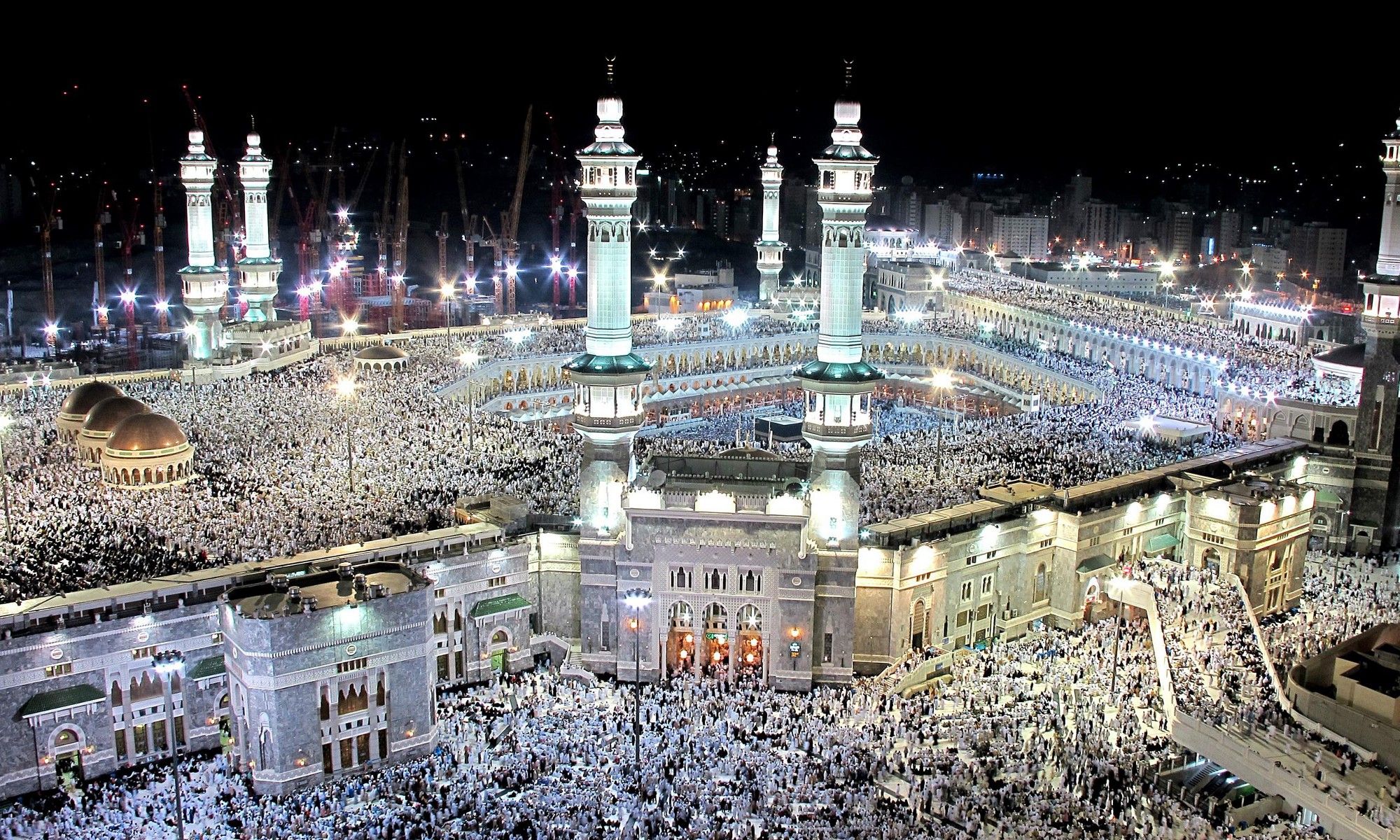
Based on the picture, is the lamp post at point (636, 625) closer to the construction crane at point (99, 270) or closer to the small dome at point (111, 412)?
the small dome at point (111, 412)

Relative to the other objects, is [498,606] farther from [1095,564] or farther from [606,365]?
[1095,564]

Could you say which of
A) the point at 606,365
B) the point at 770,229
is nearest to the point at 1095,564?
the point at 606,365

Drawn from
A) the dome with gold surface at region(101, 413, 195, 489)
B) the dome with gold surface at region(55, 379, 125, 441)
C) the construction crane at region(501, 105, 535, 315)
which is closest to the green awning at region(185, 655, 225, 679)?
the dome with gold surface at region(101, 413, 195, 489)

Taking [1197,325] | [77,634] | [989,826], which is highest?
[1197,325]

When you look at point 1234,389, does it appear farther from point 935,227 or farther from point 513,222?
point 935,227

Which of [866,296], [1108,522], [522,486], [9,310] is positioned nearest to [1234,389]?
[1108,522]
